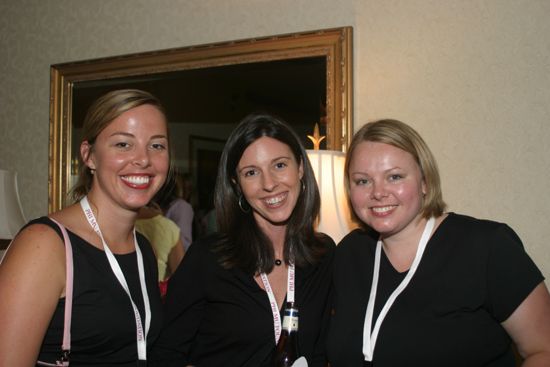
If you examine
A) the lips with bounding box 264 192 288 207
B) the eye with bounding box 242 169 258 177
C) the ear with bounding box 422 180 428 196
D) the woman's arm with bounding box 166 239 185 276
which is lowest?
the woman's arm with bounding box 166 239 185 276

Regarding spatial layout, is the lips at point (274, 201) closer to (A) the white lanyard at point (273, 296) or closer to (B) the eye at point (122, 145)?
(A) the white lanyard at point (273, 296)

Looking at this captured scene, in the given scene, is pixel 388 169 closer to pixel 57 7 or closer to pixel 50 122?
pixel 50 122

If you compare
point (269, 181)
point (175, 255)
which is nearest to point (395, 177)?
point (269, 181)

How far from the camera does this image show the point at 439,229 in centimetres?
175

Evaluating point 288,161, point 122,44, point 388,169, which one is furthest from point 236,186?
point 122,44

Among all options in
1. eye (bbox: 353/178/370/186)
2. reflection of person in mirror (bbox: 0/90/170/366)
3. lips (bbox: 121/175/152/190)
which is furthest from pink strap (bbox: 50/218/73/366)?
eye (bbox: 353/178/370/186)

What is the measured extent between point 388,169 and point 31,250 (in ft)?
3.69

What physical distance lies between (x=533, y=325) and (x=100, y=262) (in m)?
1.35

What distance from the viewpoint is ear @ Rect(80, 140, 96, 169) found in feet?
5.98

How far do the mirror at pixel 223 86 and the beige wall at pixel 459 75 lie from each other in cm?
9

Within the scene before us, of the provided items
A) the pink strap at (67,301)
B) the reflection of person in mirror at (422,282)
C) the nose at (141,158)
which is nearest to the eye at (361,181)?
the reflection of person in mirror at (422,282)

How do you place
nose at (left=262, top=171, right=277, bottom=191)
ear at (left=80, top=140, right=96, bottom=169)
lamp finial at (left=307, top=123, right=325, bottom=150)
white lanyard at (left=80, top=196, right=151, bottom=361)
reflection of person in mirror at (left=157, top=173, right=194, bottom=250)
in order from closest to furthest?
white lanyard at (left=80, top=196, right=151, bottom=361), ear at (left=80, top=140, right=96, bottom=169), nose at (left=262, top=171, right=277, bottom=191), lamp finial at (left=307, top=123, right=325, bottom=150), reflection of person in mirror at (left=157, top=173, right=194, bottom=250)

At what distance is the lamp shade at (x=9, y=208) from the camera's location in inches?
110

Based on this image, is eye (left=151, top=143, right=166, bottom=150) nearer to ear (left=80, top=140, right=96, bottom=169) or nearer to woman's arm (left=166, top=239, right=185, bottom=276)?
ear (left=80, top=140, right=96, bottom=169)
